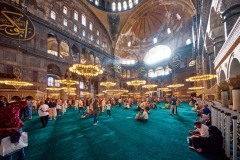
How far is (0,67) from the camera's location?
34.5ft

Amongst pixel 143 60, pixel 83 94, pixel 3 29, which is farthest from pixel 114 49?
pixel 3 29

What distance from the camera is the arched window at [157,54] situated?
25.3 meters

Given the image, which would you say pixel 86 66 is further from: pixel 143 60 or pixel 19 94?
pixel 143 60

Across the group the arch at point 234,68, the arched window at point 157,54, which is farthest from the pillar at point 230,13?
the arched window at point 157,54

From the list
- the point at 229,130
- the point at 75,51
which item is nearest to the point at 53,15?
the point at 75,51

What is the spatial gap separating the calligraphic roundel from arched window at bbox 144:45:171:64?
2076 centimetres

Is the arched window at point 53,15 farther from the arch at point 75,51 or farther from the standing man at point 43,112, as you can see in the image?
the standing man at point 43,112

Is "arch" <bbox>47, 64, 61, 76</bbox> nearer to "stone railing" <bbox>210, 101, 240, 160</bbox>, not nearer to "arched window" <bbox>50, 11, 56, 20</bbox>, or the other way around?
"arched window" <bbox>50, 11, 56, 20</bbox>

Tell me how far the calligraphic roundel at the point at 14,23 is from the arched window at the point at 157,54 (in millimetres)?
20763

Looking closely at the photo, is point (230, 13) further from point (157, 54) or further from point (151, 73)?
point (157, 54)

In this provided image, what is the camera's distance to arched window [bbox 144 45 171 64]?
2533cm

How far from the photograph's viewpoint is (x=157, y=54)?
27.2 m

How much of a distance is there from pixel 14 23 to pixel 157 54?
22936mm

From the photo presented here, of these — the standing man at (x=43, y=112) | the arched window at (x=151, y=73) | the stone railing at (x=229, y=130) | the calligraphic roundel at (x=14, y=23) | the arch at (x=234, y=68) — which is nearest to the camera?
the stone railing at (x=229, y=130)
